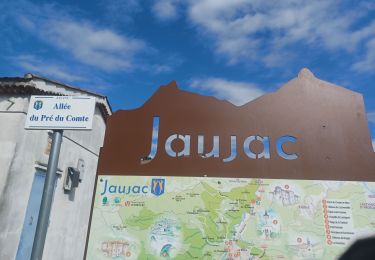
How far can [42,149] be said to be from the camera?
27.3 feet

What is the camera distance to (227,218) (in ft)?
11.8

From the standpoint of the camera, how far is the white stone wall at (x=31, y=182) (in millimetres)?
7191

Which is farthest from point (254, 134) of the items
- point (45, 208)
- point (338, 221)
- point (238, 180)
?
point (45, 208)

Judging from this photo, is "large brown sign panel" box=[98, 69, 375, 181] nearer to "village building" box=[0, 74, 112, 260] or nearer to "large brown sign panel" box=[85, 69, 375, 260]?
"large brown sign panel" box=[85, 69, 375, 260]

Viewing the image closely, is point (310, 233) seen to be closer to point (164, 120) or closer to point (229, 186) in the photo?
point (229, 186)

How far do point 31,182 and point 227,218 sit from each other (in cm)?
622

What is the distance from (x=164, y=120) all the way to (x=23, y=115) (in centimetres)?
→ 544

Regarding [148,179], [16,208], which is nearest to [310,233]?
[148,179]

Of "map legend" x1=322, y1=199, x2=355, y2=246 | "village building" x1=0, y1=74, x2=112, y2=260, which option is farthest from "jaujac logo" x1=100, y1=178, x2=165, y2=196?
"village building" x1=0, y1=74, x2=112, y2=260

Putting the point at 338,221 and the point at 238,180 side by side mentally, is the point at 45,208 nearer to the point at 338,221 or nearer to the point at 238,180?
the point at 238,180

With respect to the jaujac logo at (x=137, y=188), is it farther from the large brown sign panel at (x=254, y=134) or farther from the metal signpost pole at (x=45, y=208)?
the metal signpost pole at (x=45, y=208)

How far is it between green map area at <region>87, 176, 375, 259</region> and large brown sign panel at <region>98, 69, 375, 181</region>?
0.15 m

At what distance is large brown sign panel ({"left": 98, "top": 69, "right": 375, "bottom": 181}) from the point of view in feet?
12.4

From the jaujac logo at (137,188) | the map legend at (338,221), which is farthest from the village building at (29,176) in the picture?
the map legend at (338,221)
